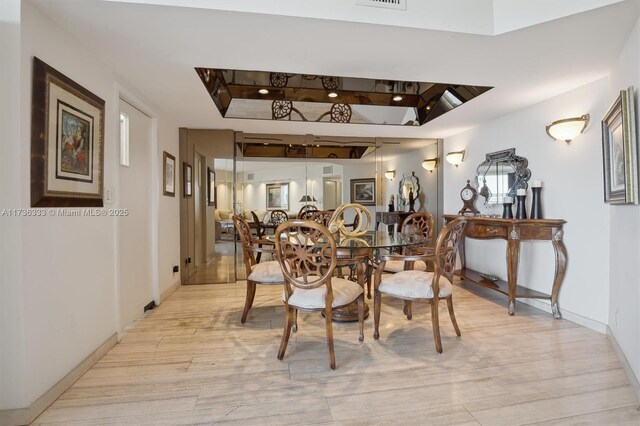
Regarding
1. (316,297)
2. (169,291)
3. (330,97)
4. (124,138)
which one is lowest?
(169,291)

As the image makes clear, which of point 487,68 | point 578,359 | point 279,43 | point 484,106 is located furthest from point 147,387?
point 484,106

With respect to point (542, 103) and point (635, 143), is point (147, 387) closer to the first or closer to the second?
point (635, 143)

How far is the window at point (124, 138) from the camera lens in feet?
8.89

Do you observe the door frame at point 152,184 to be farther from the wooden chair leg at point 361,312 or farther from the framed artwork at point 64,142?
the wooden chair leg at point 361,312

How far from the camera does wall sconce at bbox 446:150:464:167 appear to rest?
430 centimetres

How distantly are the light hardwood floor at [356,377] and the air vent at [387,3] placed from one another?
2265 millimetres

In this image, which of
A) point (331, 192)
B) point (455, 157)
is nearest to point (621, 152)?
point (455, 157)

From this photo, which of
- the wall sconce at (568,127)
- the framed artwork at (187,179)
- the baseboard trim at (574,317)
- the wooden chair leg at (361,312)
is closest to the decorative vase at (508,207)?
the wall sconce at (568,127)

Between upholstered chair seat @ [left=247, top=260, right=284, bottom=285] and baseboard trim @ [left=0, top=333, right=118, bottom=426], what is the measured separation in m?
1.20

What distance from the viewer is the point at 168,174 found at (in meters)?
3.63

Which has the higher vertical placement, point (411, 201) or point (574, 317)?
point (411, 201)

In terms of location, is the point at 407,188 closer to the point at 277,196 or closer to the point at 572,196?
the point at 277,196

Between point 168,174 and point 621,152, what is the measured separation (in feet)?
13.9

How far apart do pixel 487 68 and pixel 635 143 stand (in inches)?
42.6
